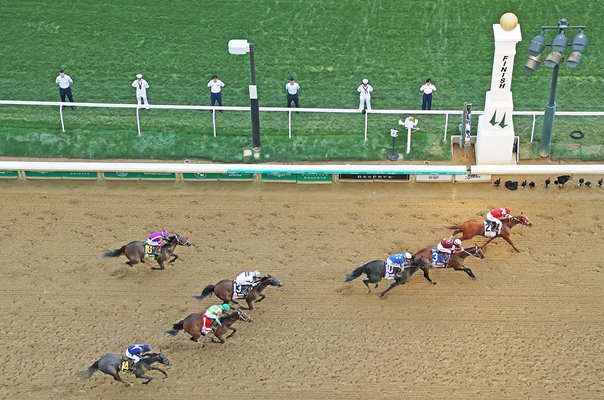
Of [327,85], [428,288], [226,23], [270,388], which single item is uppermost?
[226,23]

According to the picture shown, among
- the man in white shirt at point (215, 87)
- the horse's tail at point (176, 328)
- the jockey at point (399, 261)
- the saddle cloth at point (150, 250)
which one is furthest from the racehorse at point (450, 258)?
the man in white shirt at point (215, 87)

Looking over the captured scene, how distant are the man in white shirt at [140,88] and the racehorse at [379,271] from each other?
632cm

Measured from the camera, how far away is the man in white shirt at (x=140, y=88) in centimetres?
1828

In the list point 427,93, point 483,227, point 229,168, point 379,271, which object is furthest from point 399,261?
point 427,93

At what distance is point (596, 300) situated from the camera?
14.5m

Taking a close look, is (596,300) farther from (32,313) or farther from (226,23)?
(226,23)

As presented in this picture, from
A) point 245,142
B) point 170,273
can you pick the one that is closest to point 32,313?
point 170,273

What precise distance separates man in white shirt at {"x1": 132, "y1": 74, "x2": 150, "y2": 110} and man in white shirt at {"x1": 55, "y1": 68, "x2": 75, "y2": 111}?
1340 millimetres

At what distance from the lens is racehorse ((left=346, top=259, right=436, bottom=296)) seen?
14328 mm

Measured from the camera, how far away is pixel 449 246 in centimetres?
1455

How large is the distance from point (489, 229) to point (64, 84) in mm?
8882

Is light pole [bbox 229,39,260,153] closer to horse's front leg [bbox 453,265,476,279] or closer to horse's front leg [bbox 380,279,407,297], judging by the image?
horse's front leg [bbox 380,279,407,297]

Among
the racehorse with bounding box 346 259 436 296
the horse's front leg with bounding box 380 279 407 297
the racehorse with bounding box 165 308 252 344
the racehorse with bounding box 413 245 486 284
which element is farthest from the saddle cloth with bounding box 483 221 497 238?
the racehorse with bounding box 165 308 252 344

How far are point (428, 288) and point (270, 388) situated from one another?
129 inches
